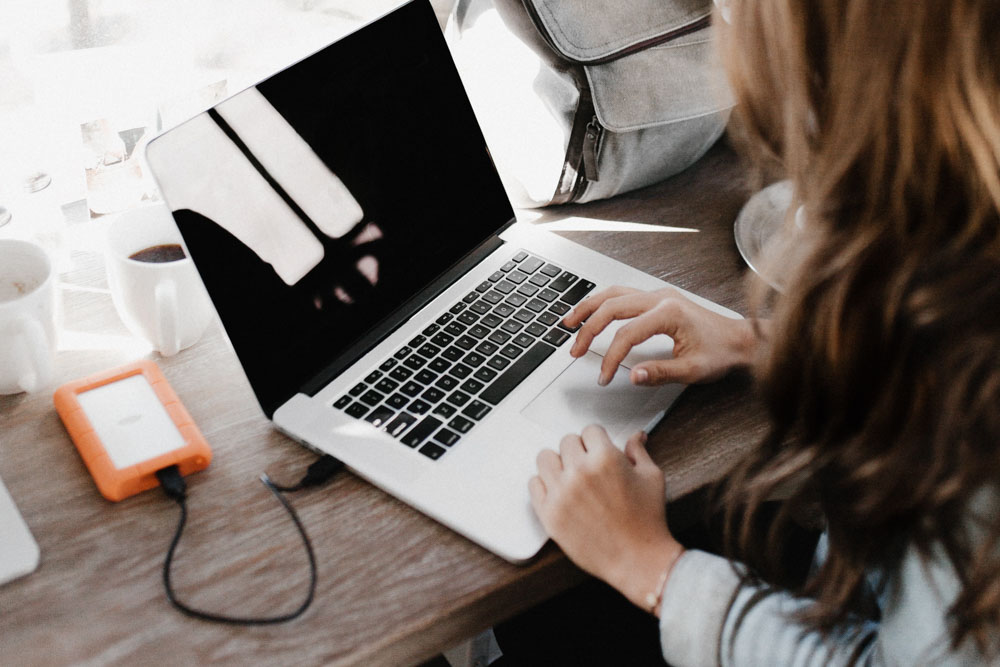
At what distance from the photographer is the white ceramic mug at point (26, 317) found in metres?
0.65

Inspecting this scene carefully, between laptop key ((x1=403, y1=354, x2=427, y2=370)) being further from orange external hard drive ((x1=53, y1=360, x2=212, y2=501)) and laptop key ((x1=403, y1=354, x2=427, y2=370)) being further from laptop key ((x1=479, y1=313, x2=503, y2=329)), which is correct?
orange external hard drive ((x1=53, y1=360, x2=212, y2=501))

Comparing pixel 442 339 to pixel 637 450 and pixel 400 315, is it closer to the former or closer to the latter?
pixel 400 315

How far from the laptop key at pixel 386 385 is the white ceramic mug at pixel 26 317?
0.28 metres

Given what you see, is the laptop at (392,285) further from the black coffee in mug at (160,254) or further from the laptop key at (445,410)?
the black coffee in mug at (160,254)

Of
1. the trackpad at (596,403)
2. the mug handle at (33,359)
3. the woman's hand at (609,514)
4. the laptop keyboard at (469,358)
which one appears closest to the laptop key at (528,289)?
the laptop keyboard at (469,358)

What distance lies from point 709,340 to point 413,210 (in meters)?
0.30

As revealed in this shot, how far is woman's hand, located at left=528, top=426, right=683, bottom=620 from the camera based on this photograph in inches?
23.1

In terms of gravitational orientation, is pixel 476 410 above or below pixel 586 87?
below

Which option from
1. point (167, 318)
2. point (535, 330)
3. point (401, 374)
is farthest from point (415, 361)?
point (167, 318)

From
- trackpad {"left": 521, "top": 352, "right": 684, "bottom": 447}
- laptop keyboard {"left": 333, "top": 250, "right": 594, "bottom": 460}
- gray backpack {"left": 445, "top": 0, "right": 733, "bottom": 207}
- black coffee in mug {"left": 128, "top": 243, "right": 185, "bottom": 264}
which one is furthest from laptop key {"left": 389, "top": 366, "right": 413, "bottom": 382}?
gray backpack {"left": 445, "top": 0, "right": 733, "bottom": 207}

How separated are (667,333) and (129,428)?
1.52 ft

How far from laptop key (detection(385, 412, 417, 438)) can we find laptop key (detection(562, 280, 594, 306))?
217 millimetres

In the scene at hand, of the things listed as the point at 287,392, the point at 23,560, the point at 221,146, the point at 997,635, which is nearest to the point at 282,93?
the point at 221,146

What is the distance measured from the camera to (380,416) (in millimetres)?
663
